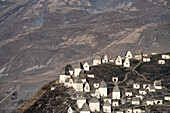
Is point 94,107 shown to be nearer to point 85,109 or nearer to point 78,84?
point 85,109

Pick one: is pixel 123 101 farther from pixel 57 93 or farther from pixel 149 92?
pixel 57 93

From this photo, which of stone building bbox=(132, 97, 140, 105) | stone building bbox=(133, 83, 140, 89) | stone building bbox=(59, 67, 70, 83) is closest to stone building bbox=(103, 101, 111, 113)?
stone building bbox=(132, 97, 140, 105)

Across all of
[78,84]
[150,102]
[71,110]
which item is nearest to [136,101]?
[150,102]

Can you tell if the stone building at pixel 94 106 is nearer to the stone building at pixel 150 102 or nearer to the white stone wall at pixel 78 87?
the stone building at pixel 150 102

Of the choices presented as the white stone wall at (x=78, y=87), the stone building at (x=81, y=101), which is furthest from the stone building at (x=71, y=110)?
the white stone wall at (x=78, y=87)

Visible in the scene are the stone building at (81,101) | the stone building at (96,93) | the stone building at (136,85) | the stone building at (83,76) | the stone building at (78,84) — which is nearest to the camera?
the stone building at (81,101)
